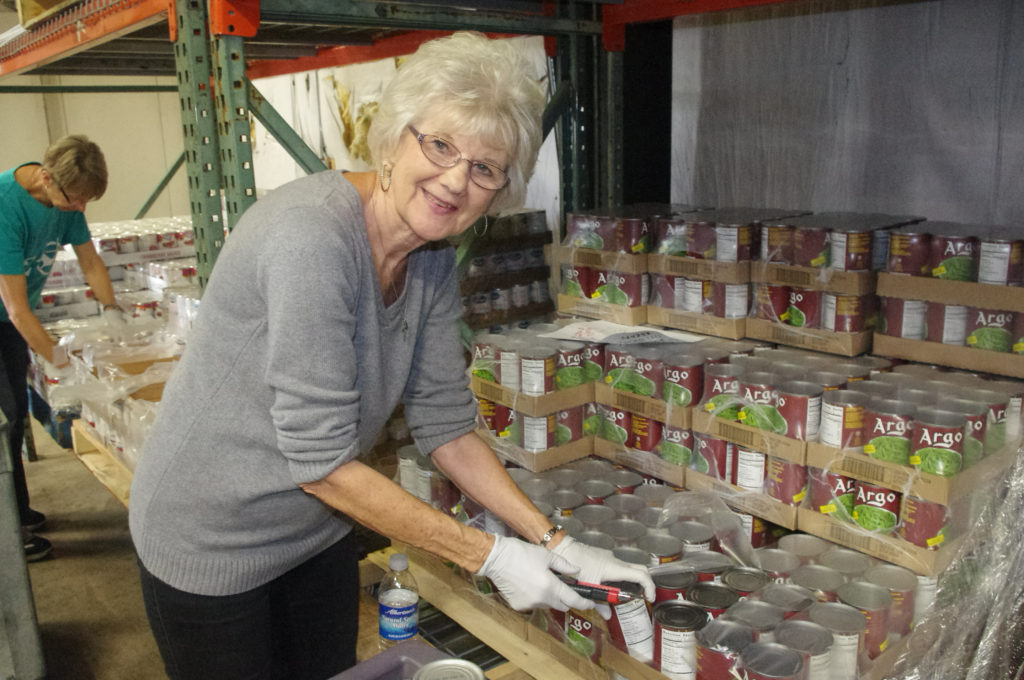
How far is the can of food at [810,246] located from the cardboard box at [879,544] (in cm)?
73

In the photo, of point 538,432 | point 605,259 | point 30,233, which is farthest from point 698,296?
point 30,233

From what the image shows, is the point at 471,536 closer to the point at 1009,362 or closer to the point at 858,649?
the point at 858,649

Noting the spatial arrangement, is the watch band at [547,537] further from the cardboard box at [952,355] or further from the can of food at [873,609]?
the cardboard box at [952,355]

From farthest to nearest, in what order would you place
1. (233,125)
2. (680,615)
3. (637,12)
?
(637,12), (233,125), (680,615)

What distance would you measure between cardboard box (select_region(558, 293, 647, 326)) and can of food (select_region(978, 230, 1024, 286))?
106 cm

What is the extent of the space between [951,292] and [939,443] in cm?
51

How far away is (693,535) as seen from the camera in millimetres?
2123

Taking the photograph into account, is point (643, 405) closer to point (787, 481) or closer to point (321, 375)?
point (787, 481)

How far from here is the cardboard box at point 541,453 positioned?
Answer: 8.49ft

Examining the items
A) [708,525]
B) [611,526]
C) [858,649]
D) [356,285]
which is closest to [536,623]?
[611,526]

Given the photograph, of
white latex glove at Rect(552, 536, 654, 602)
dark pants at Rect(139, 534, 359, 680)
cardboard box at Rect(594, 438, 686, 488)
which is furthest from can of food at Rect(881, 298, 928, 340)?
dark pants at Rect(139, 534, 359, 680)

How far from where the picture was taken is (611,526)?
2.19m

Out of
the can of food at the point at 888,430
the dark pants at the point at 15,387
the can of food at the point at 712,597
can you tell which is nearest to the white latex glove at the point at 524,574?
the can of food at the point at 712,597

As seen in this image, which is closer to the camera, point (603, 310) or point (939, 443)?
point (939, 443)
